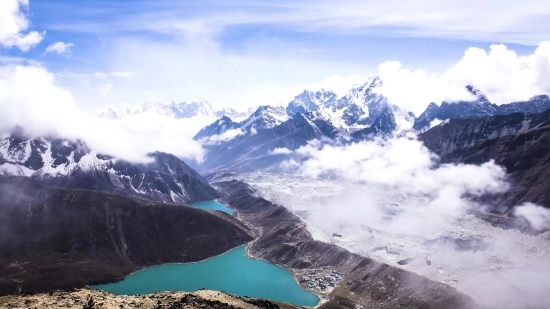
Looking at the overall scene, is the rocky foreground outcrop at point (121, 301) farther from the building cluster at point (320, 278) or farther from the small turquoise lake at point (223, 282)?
the building cluster at point (320, 278)

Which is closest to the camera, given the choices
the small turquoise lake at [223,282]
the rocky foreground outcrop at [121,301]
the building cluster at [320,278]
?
the rocky foreground outcrop at [121,301]

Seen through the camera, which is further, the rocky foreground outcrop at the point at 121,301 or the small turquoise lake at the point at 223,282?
the small turquoise lake at the point at 223,282

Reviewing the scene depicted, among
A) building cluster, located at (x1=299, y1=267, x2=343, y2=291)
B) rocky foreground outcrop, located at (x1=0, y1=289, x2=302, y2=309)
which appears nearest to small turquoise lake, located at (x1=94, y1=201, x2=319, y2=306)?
building cluster, located at (x1=299, y1=267, x2=343, y2=291)

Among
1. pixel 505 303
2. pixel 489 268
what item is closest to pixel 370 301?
pixel 505 303

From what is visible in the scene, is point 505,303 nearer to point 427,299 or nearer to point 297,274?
point 427,299

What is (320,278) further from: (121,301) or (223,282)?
(121,301)

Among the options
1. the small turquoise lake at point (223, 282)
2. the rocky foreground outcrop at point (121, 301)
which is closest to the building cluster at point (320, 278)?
the small turquoise lake at point (223, 282)

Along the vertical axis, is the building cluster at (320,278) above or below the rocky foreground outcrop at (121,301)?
below

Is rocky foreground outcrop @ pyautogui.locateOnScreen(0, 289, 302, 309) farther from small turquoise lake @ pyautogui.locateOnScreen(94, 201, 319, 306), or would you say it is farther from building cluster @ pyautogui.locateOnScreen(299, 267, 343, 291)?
building cluster @ pyautogui.locateOnScreen(299, 267, 343, 291)
